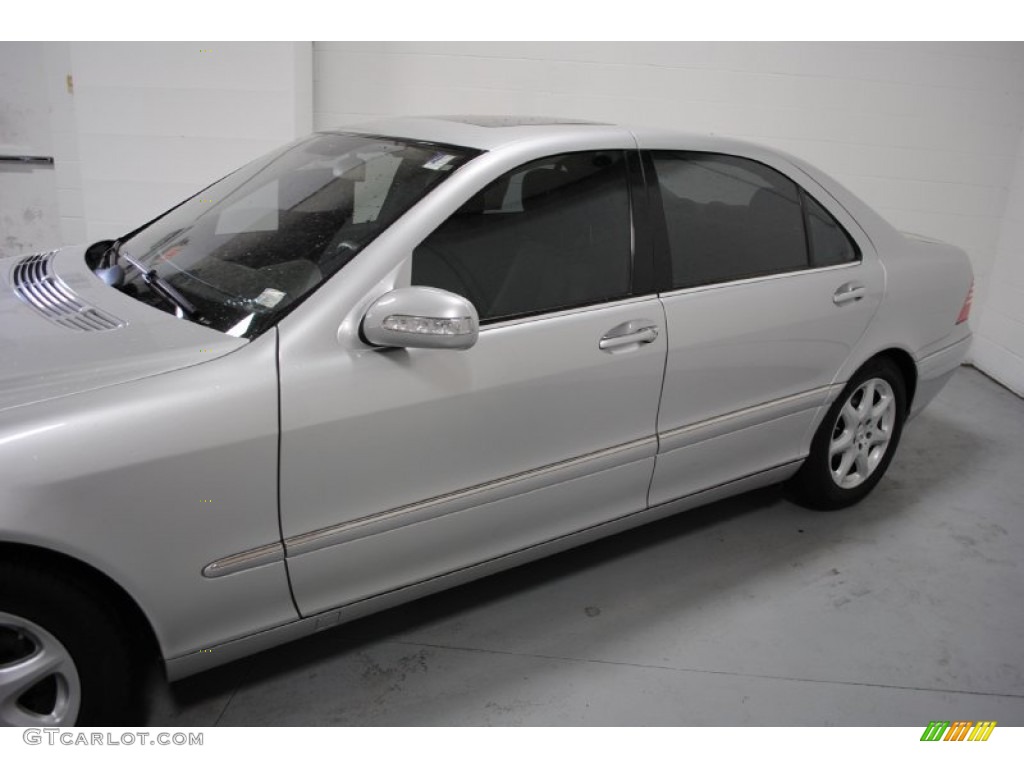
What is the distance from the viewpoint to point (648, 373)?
2.51 metres

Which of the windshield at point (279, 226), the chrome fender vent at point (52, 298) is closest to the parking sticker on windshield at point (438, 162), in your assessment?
the windshield at point (279, 226)

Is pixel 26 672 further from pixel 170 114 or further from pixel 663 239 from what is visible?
pixel 170 114

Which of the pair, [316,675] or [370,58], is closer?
[316,675]

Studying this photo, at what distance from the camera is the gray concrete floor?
7.63 feet

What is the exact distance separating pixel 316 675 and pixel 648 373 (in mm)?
1266

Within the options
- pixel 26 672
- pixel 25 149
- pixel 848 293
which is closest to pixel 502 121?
pixel 848 293

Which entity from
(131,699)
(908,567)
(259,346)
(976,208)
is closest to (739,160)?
(908,567)

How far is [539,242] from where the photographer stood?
7.83ft

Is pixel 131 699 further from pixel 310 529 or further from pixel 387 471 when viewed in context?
pixel 387 471

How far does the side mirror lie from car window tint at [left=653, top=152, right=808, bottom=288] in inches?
35.8

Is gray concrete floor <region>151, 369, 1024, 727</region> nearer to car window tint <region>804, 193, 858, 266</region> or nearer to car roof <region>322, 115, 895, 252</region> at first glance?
car window tint <region>804, 193, 858, 266</region>

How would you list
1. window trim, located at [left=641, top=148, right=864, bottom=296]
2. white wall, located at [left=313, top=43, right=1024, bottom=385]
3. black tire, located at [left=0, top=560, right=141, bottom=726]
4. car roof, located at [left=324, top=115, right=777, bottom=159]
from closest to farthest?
1. black tire, located at [left=0, top=560, right=141, bottom=726]
2. car roof, located at [left=324, top=115, right=777, bottom=159]
3. window trim, located at [left=641, top=148, right=864, bottom=296]
4. white wall, located at [left=313, top=43, right=1024, bottom=385]
